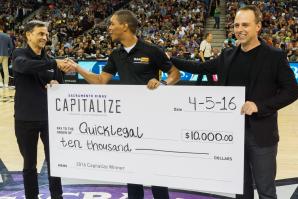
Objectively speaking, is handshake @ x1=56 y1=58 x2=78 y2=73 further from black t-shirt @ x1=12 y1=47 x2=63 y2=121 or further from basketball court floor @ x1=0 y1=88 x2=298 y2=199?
basketball court floor @ x1=0 y1=88 x2=298 y2=199

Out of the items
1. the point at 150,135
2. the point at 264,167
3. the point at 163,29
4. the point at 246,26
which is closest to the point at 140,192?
the point at 150,135

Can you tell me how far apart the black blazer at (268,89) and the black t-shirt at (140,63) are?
76cm

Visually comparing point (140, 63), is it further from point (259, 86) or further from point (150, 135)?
point (259, 86)

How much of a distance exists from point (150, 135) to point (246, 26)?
1.11 m

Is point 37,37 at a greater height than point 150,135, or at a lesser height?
greater

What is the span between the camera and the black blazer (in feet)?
9.59

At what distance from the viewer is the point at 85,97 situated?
11.7 ft

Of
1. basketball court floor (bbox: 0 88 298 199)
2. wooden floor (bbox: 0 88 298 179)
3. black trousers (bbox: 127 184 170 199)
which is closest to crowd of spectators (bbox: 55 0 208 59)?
wooden floor (bbox: 0 88 298 179)

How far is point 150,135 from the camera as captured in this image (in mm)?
3457

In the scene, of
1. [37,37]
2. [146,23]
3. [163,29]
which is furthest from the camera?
[146,23]

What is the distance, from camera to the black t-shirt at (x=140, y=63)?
12.1 ft

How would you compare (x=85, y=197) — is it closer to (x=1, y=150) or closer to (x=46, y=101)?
(x=46, y=101)

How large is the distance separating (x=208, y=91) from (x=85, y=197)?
1.95 meters

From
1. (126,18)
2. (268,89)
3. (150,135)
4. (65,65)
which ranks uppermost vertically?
(126,18)
